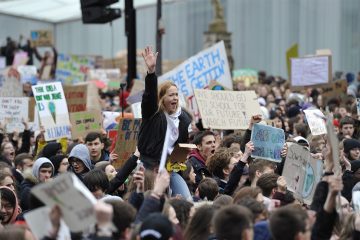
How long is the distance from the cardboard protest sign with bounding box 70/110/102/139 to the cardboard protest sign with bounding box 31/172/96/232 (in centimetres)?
806

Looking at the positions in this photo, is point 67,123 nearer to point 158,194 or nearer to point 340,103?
point 340,103

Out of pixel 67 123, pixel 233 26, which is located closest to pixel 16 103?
pixel 67 123

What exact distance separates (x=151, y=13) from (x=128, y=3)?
2004cm

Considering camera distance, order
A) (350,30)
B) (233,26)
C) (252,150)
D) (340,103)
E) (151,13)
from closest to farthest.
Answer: (252,150)
(340,103)
(350,30)
(233,26)
(151,13)

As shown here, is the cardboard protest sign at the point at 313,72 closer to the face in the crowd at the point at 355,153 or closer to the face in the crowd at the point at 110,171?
the face in the crowd at the point at 355,153

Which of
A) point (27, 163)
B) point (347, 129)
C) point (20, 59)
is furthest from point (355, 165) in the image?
point (20, 59)

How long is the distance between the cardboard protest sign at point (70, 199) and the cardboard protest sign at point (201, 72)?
9.79 m

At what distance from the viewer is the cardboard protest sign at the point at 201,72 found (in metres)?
15.2

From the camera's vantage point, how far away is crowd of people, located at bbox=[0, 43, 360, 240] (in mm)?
5863

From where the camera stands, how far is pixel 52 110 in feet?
44.0

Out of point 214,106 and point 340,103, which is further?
point 340,103

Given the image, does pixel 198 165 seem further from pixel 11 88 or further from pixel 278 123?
pixel 11 88

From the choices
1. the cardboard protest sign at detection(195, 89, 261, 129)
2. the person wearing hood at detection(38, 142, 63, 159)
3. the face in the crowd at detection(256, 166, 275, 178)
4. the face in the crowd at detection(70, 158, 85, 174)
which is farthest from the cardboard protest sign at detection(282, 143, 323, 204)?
the cardboard protest sign at detection(195, 89, 261, 129)

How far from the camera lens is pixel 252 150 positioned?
9.27 meters
